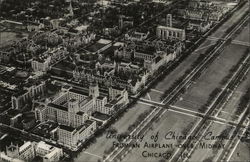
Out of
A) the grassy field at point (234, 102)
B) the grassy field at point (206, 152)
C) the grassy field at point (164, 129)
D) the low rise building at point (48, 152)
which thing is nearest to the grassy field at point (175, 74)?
the grassy field at point (164, 129)

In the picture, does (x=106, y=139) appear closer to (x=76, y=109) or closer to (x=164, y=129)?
(x=76, y=109)

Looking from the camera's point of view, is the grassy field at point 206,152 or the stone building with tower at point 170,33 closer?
the grassy field at point 206,152

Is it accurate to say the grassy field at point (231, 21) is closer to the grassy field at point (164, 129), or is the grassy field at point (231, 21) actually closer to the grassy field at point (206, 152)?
the grassy field at point (164, 129)

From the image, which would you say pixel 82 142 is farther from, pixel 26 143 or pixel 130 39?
pixel 130 39

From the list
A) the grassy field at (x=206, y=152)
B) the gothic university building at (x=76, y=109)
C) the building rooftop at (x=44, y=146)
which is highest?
the gothic university building at (x=76, y=109)

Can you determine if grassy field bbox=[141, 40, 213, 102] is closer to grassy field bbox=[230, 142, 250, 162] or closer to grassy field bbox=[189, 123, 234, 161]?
grassy field bbox=[189, 123, 234, 161]

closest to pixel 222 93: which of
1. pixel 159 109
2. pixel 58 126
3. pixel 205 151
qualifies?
pixel 159 109

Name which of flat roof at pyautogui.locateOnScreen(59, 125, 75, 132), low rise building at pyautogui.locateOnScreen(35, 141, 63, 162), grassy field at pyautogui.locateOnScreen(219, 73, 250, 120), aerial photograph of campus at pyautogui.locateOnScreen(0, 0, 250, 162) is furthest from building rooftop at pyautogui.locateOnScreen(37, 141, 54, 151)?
grassy field at pyautogui.locateOnScreen(219, 73, 250, 120)
